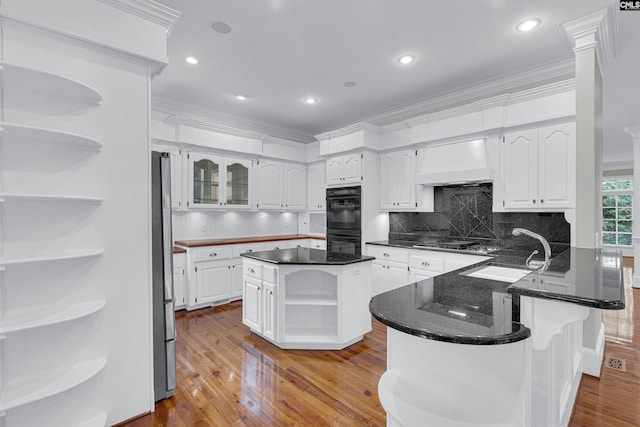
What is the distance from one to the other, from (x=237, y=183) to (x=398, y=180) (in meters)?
2.50

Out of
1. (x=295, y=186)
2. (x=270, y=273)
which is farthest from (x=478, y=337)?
(x=295, y=186)

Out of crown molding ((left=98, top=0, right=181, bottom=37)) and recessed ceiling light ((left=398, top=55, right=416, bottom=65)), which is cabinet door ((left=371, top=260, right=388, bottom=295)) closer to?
recessed ceiling light ((left=398, top=55, right=416, bottom=65))

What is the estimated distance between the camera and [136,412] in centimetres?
191

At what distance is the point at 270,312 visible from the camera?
2891 millimetres

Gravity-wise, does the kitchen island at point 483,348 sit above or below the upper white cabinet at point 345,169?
below

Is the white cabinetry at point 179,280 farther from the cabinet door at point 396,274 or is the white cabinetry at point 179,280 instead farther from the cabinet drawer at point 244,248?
the cabinet door at point 396,274

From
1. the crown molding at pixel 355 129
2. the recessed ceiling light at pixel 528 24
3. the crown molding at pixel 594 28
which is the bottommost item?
the crown molding at pixel 355 129

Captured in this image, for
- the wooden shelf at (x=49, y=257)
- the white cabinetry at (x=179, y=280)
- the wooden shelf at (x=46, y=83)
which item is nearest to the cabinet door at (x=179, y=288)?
the white cabinetry at (x=179, y=280)

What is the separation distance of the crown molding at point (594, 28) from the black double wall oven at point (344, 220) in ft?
8.96

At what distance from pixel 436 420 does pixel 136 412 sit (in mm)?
1842

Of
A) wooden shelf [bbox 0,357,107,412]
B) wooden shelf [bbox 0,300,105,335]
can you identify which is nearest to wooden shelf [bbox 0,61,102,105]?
wooden shelf [bbox 0,300,105,335]

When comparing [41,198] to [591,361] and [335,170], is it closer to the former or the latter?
[335,170]

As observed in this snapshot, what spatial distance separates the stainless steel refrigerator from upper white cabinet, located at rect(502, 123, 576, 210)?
3.45 metres

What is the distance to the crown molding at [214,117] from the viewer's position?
4.26 meters
